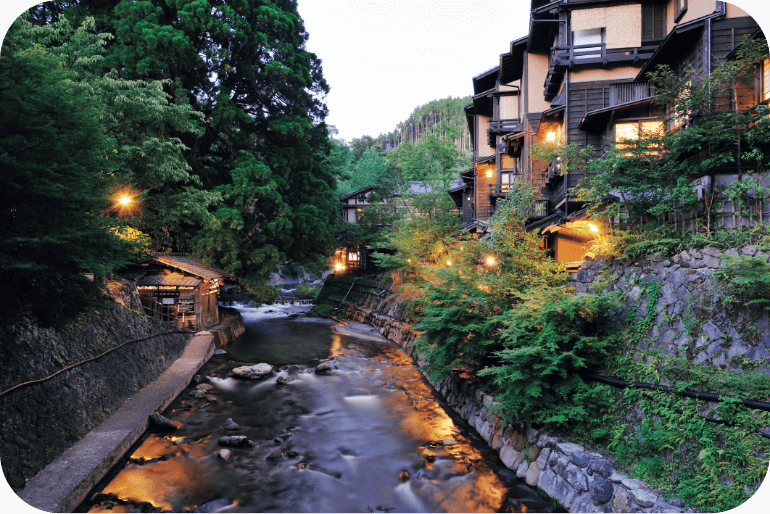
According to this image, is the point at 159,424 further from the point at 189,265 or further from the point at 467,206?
the point at 467,206

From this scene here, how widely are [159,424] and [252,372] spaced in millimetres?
5561

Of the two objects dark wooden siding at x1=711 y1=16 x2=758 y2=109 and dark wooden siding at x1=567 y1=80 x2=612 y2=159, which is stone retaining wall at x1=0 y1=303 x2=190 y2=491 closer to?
dark wooden siding at x1=711 y1=16 x2=758 y2=109

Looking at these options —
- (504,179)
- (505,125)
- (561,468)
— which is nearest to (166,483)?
(561,468)

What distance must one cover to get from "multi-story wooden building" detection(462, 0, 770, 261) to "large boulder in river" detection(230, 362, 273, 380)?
12899 millimetres

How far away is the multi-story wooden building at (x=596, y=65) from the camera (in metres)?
11.1

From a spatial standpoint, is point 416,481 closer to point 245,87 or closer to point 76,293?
point 76,293

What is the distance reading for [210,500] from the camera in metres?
7.82

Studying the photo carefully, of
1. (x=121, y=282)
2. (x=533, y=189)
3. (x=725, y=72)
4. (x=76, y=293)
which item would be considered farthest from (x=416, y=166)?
(x=76, y=293)

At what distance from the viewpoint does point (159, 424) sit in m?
10.7

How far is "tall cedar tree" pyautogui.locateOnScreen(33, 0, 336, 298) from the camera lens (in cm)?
1952

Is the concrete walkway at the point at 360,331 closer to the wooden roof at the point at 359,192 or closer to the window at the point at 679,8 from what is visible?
the wooden roof at the point at 359,192

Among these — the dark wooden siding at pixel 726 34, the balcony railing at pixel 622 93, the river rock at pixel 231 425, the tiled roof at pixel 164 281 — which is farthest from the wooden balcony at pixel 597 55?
the tiled roof at pixel 164 281

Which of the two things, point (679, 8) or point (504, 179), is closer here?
point (679, 8)

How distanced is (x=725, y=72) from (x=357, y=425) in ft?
41.0
